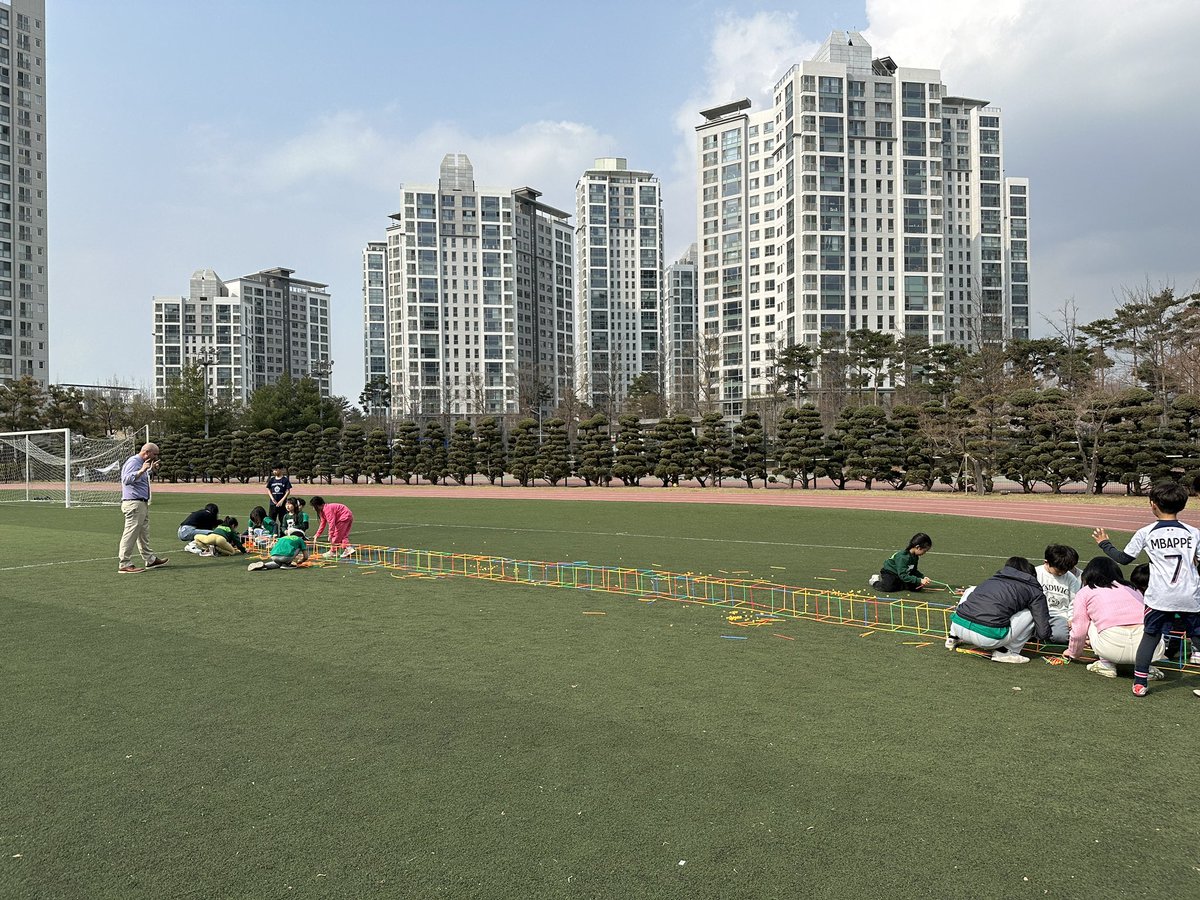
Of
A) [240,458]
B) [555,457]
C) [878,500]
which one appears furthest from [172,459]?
[878,500]

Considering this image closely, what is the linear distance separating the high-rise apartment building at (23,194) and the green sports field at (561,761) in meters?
87.4

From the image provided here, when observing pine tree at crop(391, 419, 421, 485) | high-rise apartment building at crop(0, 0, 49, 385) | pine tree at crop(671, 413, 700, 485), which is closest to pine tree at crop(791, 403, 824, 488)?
pine tree at crop(671, 413, 700, 485)

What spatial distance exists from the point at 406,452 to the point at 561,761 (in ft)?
128

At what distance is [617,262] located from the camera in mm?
154000

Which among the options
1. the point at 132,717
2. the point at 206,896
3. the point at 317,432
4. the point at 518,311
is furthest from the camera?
the point at 518,311

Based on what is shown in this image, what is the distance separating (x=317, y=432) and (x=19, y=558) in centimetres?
3319

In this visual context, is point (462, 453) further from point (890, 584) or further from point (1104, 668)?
point (1104, 668)

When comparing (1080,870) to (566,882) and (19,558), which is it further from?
(19,558)

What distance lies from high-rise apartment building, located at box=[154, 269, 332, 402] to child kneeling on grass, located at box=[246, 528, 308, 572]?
142m

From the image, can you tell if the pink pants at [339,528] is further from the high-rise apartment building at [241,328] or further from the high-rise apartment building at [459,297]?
the high-rise apartment building at [241,328]

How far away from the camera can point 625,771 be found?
4.36 meters

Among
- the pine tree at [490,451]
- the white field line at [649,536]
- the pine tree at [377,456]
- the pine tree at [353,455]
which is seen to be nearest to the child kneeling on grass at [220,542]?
the white field line at [649,536]

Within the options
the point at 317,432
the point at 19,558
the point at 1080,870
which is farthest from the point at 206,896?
the point at 317,432

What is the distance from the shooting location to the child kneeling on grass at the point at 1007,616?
21.2ft
